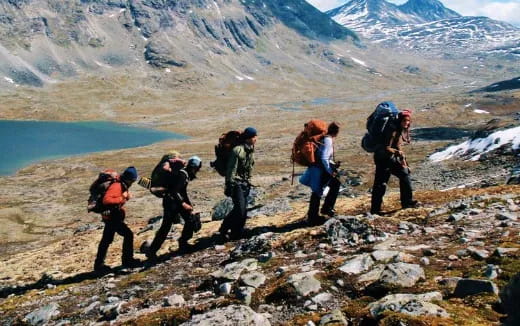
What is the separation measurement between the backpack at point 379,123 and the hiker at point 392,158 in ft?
0.30

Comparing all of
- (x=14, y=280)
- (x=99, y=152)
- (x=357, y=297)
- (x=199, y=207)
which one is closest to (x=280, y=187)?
(x=199, y=207)

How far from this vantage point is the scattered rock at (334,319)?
6.67 metres

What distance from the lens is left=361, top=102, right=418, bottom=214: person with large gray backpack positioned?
13.4 metres

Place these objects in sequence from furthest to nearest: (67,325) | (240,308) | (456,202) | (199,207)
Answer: (199,207)
(456,202)
(67,325)
(240,308)

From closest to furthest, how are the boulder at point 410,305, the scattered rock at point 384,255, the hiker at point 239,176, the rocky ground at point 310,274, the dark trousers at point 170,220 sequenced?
the boulder at point 410,305
the rocky ground at point 310,274
the scattered rock at point 384,255
the hiker at point 239,176
the dark trousers at point 170,220

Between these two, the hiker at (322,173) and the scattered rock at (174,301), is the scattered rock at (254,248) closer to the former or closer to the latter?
the hiker at (322,173)

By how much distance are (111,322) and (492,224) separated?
9.28 metres

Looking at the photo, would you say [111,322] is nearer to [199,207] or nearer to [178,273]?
[178,273]

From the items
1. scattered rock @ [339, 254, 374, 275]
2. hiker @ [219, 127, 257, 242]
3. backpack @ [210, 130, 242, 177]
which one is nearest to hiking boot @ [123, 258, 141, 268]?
hiker @ [219, 127, 257, 242]

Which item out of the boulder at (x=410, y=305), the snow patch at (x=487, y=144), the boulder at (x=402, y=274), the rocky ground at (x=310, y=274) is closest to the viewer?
the boulder at (x=410, y=305)

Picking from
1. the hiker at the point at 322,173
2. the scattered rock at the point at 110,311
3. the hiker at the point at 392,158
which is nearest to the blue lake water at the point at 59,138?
the hiker at the point at 322,173

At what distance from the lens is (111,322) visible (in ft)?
30.5

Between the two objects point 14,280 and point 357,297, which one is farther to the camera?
point 14,280

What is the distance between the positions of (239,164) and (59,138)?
371 ft
